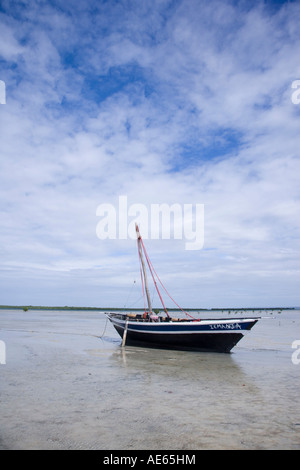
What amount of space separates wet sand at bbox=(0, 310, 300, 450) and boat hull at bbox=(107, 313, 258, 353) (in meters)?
2.99

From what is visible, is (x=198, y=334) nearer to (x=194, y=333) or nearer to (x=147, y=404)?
(x=194, y=333)

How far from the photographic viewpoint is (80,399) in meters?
10.6

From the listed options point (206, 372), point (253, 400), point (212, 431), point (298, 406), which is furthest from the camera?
point (206, 372)

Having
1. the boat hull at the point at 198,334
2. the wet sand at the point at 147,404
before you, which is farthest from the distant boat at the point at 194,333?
the wet sand at the point at 147,404

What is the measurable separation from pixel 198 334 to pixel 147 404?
1304 centimetres

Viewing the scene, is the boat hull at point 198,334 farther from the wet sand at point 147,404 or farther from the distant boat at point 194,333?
the wet sand at point 147,404

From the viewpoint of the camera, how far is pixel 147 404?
10.2 meters

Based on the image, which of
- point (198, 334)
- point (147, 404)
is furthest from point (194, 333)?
point (147, 404)
